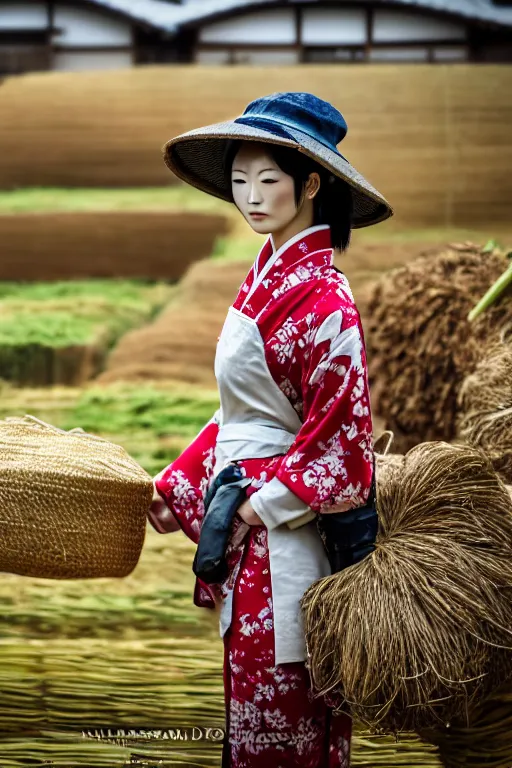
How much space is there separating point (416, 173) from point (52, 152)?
0.92m

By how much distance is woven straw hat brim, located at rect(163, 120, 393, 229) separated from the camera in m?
1.26

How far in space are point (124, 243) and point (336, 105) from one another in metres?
0.63

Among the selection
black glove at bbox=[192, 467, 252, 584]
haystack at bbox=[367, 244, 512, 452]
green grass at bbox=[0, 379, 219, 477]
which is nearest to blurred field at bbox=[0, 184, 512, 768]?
green grass at bbox=[0, 379, 219, 477]

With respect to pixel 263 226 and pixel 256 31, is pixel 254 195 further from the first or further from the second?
pixel 256 31

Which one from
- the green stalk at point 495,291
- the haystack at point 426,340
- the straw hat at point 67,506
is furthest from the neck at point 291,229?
the haystack at point 426,340

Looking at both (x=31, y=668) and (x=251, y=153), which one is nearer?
(x=251, y=153)

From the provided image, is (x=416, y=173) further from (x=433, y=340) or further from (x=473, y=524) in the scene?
(x=473, y=524)

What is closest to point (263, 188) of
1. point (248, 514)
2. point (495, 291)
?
point (248, 514)

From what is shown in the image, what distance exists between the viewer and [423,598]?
127 cm

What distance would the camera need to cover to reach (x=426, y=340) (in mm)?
→ 2328

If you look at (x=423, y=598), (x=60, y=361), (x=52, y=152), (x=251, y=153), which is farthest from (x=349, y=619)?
(x=52, y=152)

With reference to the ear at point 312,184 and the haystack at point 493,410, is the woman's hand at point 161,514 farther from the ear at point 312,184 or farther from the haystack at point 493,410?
the haystack at point 493,410

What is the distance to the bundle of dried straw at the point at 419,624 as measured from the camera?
124cm

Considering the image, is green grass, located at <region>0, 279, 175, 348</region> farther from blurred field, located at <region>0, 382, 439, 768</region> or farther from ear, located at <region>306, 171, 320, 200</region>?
ear, located at <region>306, 171, 320, 200</region>
